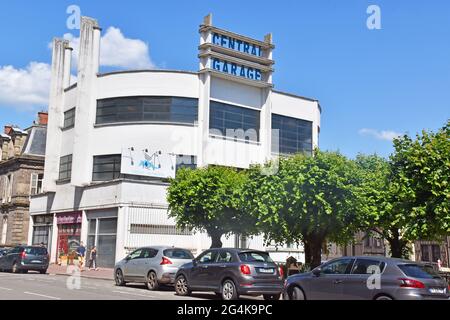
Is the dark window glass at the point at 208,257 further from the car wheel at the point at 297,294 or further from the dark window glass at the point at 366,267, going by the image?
the dark window glass at the point at 366,267

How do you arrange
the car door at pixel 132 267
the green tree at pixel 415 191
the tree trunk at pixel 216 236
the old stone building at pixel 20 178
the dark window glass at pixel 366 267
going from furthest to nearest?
the old stone building at pixel 20 178 → the tree trunk at pixel 216 236 → the car door at pixel 132 267 → the green tree at pixel 415 191 → the dark window glass at pixel 366 267

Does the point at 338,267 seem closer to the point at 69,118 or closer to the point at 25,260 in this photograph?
the point at 25,260

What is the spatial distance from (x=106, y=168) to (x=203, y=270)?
22173 mm

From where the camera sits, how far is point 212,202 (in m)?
23.3

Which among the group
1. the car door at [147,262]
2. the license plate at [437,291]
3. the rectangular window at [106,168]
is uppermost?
the rectangular window at [106,168]

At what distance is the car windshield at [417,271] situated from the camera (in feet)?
37.2

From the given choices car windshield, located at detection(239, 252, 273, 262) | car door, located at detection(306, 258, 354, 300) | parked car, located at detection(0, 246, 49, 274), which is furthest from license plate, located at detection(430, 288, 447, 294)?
parked car, located at detection(0, 246, 49, 274)

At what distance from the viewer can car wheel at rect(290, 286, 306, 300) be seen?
44.2 ft

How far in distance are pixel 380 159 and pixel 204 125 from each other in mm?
12116

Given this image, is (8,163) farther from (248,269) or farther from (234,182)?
(248,269)

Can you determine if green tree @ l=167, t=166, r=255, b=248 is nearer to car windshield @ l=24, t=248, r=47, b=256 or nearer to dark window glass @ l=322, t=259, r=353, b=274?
car windshield @ l=24, t=248, r=47, b=256

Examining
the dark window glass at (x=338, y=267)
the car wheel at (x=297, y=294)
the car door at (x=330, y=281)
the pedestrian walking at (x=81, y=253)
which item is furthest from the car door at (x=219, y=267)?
the pedestrian walking at (x=81, y=253)

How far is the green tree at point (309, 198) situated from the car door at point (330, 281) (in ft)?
17.7
